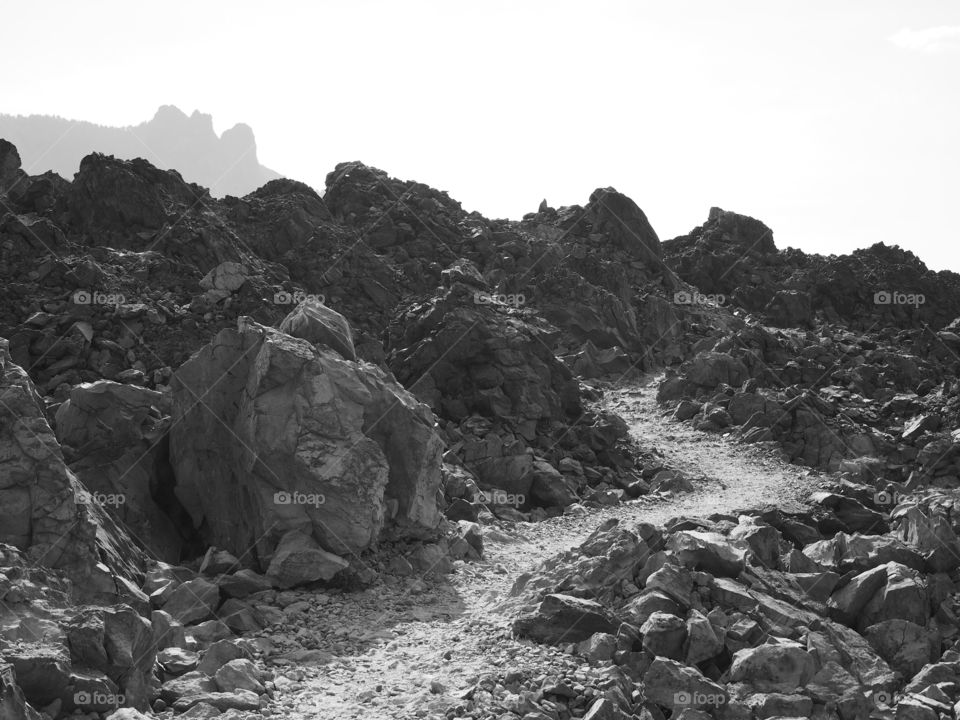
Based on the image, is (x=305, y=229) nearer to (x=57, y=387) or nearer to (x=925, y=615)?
(x=57, y=387)

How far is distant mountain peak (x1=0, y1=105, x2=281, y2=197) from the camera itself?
15625 cm

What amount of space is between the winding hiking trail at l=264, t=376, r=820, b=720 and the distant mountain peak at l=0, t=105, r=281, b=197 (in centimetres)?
13864

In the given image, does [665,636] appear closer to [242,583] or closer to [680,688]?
[680,688]

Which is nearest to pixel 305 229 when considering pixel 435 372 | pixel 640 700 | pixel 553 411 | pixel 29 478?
pixel 435 372

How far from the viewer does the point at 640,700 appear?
12023 millimetres

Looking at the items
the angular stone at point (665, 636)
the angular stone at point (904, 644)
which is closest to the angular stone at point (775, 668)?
the angular stone at point (665, 636)

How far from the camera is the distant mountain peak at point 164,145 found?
513ft

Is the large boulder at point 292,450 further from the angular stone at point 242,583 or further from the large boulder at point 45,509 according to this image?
the large boulder at point 45,509

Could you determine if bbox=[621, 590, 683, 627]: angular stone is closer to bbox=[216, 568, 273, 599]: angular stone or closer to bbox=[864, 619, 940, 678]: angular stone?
bbox=[864, 619, 940, 678]: angular stone

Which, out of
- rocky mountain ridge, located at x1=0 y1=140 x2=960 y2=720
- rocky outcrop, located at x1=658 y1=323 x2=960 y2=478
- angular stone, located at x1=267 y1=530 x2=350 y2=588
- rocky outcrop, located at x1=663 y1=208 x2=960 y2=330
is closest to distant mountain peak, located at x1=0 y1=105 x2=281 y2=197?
rocky outcrop, located at x1=663 y1=208 x2=960 y2=330

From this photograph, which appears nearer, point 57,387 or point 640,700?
point 640,700

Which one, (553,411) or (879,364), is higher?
(879,364)

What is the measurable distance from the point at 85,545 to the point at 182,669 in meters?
2.30

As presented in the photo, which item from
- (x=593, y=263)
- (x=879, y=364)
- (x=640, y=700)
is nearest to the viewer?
(x=640, y=700)
